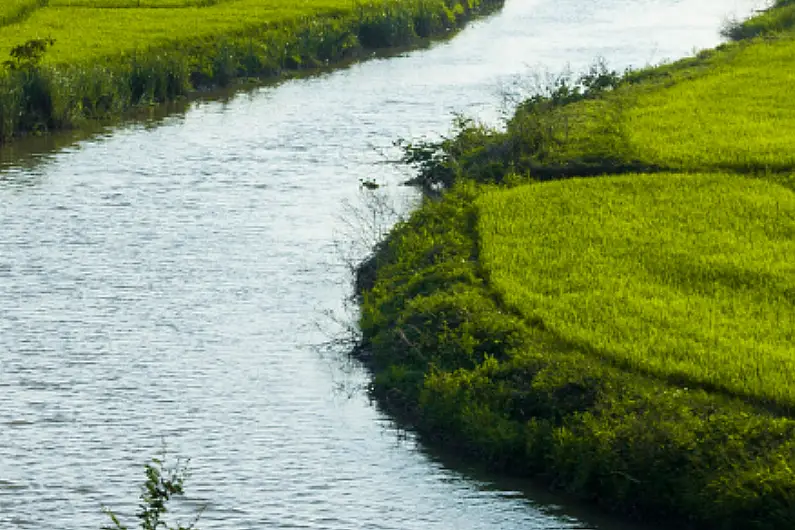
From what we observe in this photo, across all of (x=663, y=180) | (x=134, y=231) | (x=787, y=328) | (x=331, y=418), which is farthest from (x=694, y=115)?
(x=331, y=418)

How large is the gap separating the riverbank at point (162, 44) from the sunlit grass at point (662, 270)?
11661 millimetres

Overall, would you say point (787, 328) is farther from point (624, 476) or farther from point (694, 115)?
point (694, 115)

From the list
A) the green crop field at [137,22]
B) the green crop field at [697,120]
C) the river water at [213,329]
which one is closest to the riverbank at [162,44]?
the green crop field at [137,22]

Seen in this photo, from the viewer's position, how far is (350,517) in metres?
11.1

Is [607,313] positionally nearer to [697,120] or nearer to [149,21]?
[697,120]

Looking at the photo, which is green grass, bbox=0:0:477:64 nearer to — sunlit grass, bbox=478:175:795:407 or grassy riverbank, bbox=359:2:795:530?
grassy riverbank, bbox=359:2:795:530

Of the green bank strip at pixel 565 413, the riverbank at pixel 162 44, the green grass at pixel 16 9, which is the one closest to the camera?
the green bank strip at pixel 565 413

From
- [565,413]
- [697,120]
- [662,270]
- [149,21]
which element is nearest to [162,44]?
[149,21]

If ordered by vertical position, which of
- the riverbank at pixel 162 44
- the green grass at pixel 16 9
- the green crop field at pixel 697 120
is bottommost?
the green crop field at pixel 697 120

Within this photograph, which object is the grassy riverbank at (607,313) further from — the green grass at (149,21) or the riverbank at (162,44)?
the green grass at (149,21)

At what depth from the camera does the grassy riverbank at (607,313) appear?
11.2m

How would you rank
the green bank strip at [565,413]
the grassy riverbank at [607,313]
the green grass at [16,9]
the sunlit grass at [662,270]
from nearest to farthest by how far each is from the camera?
→ the green bank strip at [565,413]
the grassy riverbank at [607,313]
the sunlit grass at [662,270]
the green grass at [16,9]

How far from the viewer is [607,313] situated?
45.6 ft

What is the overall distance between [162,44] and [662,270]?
20590mm
